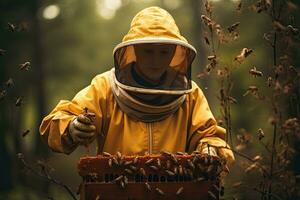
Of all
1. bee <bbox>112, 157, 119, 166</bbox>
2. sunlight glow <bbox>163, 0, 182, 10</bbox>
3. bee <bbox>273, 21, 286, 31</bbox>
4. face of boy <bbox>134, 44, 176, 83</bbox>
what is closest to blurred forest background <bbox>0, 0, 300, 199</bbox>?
bee <bbox>273, 21, 286, 31</bbox>

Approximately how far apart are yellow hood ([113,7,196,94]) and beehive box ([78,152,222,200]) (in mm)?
915

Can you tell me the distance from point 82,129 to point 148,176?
2.01ft

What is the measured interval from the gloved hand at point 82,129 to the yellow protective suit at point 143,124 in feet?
1.10

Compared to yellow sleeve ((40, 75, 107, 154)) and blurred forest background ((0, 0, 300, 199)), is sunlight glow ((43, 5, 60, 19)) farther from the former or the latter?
yellow sleeve ((40, 75, 107, 154))

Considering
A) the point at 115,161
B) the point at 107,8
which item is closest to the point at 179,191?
the point at 115,161

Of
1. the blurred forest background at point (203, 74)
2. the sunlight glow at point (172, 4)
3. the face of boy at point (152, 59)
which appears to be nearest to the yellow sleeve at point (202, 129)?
the blurred forest background at point (203, 74)

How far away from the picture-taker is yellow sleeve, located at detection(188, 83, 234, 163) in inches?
186

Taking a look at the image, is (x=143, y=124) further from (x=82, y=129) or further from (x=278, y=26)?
(x=278, y=26)

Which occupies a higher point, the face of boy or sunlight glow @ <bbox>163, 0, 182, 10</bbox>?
the face of boy

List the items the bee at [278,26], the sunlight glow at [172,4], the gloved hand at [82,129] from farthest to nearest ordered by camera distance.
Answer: the sunlight glow at [172,4] < the bee at [278,26] < the gloved hand at [82,129]

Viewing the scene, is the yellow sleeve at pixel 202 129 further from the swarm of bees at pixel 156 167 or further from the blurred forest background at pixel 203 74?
the swarm of bees at pixel 156 167

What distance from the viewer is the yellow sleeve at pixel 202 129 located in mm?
4730

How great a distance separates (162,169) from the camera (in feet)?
13.0

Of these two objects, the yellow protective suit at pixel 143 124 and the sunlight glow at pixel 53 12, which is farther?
the sunlight glow at pixel 53 12
